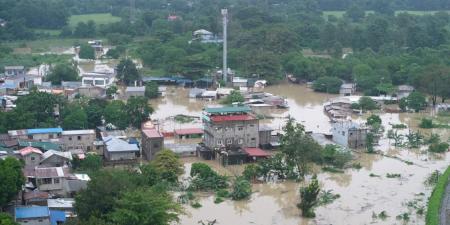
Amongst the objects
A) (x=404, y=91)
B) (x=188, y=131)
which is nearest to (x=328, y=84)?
(x=404, y=91)

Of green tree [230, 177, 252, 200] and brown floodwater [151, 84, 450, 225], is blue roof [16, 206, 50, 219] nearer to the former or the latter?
brown floodwater [151, 84, 450, 225]

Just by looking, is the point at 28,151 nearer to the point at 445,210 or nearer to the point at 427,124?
the point at 445,210

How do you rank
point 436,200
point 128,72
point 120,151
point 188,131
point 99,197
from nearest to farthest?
point 99,197 → point 436,200 → point 120,151 → point 188,131 → point 128,72

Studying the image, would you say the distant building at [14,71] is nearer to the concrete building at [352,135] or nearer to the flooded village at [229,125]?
the flooded village at [229,125]

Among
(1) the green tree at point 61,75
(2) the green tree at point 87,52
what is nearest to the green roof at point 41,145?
(1) the green tree at point 61,75

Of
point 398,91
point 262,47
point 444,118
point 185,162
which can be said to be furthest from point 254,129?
point 262,47
